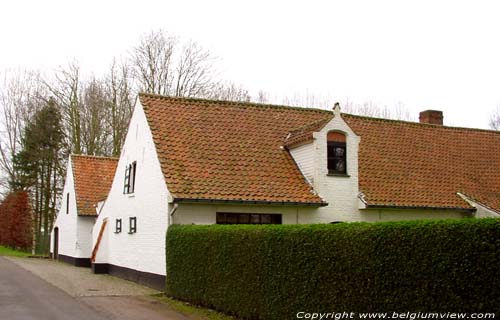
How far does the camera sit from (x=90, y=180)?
3334 cm

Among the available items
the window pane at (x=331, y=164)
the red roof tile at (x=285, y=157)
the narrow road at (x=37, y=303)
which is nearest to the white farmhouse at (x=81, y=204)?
the narrow road at (x=37, y=303)

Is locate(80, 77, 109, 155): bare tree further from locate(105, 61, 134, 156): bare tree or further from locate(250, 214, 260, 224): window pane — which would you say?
locate(250, 214, 260, 224): window pane

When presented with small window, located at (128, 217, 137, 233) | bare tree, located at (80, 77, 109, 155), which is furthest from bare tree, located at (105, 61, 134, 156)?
small window, located at (128, 217, 137, 233)

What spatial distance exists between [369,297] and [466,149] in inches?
722

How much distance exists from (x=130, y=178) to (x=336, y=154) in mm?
8241

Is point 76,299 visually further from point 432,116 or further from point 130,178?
point 432,116

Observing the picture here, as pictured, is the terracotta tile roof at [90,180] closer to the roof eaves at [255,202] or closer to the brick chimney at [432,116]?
the roof eaves at [255,202]

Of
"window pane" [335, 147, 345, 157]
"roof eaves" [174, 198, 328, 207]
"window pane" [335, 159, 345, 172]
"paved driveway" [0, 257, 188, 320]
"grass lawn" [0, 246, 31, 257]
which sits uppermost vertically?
A: "window pane" [335, 147, 345, 157]

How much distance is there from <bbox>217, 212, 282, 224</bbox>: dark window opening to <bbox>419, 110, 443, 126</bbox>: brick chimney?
45.1 ft

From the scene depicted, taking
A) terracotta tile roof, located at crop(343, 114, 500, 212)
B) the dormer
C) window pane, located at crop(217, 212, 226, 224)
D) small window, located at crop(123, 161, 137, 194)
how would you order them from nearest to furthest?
window pane, located at crop(217, 212, 226, 224) → the dormer → terracotta tile roof, located at crop(343, 114, 500, 212) → small window, located at crop(123, 161, 137, 194)

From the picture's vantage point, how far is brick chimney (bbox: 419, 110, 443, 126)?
2889cm

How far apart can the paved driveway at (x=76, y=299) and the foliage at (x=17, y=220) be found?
69.1 feet

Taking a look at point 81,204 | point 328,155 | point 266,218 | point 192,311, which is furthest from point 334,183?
point 81,204

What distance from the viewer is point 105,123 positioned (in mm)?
42219
